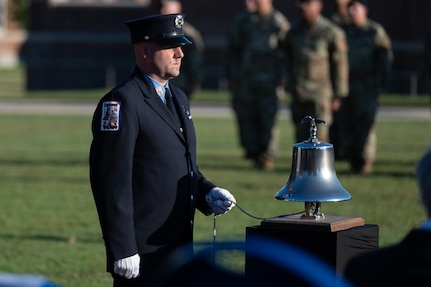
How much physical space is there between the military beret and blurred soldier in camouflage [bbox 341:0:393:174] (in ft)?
37.8

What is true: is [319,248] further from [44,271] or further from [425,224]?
[44,271]

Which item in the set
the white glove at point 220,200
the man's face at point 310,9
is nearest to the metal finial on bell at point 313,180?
the white glove at point 220,200

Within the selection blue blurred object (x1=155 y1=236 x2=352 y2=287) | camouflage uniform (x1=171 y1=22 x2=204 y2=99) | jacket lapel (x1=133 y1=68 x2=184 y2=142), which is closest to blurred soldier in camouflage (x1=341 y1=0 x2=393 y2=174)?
camouflage uniform (x1=171 y1=22 x2=204 y2=99)

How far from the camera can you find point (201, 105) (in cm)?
3759

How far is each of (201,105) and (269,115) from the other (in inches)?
763

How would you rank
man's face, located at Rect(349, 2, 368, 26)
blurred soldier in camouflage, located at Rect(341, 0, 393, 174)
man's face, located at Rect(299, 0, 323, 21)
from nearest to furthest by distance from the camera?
man's face, located at Rect(299, 0, 323, 21) → man's face, located at Rect(349, 2, 368, 26) → blurred soldier in camouflage, located at Rect(341, 0, 393, 174)

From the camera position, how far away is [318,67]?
53.9ft

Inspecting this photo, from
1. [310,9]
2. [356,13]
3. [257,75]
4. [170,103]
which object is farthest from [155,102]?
[257,75]

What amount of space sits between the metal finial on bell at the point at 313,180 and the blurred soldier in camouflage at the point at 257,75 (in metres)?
11.8

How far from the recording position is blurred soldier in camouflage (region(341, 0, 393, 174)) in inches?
695

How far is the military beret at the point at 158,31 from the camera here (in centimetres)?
610

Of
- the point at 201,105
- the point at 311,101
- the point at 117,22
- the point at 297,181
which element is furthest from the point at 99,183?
the point at 117,22

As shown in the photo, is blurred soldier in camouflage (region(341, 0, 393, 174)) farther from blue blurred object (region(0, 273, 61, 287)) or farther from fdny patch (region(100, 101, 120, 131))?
blue blurred object (region(0, 273, 61, 287))

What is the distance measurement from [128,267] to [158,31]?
1.13m
